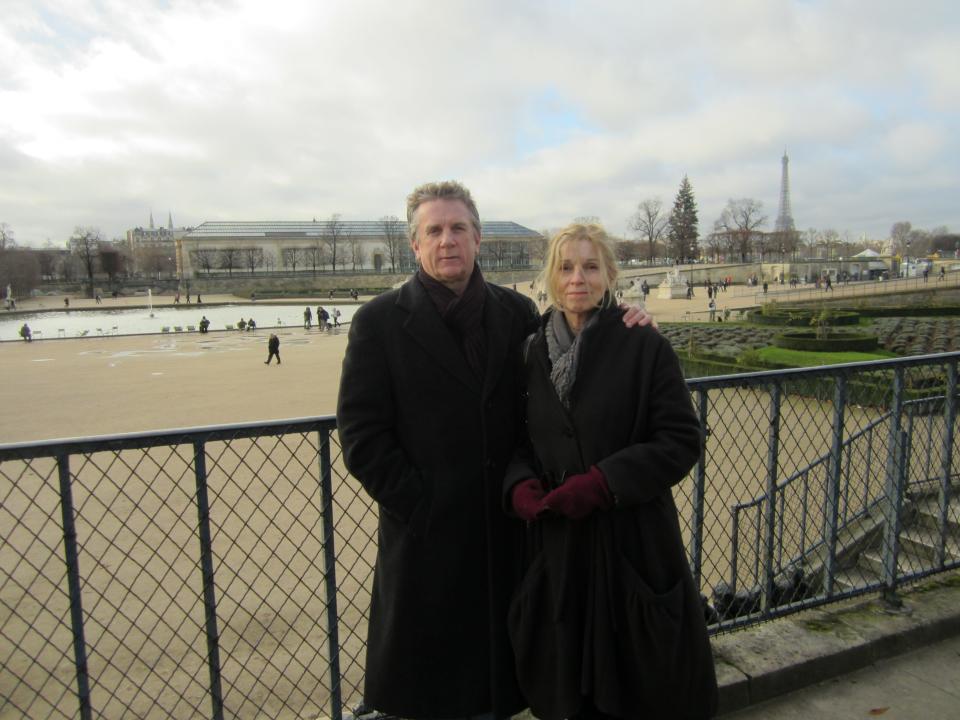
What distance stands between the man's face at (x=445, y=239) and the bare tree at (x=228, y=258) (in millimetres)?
100869

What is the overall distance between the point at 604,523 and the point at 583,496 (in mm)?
153

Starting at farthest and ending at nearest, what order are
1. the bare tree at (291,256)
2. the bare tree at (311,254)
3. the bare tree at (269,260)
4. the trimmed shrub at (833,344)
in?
the bare tree at (291,256) → the bare tree at (311,254) → the bare tree at (269,260) → the trimmed shrub at (833,344)

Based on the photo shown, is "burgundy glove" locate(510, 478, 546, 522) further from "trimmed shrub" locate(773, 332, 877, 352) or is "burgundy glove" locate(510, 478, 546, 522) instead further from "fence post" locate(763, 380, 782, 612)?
"trimmed shrub" locate(773, 332, 877, 352)

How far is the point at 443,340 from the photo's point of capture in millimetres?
2199

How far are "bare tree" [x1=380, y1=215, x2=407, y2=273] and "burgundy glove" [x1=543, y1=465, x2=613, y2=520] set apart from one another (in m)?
97.7

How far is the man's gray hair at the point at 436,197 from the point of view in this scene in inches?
89.8

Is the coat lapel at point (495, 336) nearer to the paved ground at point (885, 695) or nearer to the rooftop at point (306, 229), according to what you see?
the paved ground at point (885, 695)

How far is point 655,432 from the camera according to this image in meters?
2.00

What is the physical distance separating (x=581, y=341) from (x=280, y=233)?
10668 cm

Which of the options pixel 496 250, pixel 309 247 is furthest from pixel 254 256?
pixel 496 250

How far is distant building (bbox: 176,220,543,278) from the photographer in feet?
320

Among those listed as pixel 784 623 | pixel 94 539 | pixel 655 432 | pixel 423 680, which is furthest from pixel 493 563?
pixel 94 539

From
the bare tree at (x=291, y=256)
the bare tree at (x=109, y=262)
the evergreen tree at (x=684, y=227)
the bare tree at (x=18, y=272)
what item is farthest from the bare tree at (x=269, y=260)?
the evergreen tree at (x=684, y=227)

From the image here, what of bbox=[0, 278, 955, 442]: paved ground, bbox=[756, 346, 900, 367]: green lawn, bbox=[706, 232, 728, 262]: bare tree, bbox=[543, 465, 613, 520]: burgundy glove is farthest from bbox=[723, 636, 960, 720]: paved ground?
bbox=[706, 232, 728, 262]: bare tree
